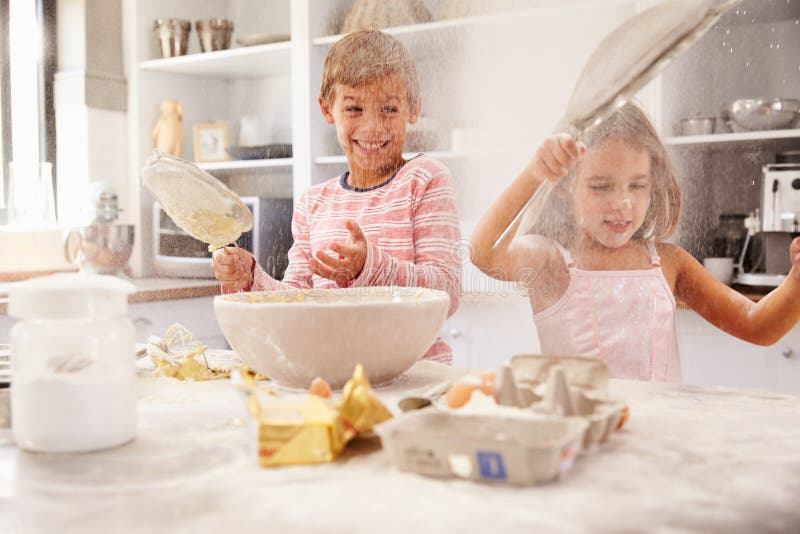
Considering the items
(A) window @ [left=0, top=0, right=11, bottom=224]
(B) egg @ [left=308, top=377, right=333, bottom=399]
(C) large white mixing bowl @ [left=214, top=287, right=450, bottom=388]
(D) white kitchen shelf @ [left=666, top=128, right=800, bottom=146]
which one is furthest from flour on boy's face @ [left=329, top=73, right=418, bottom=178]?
(A) window @ [left=0, top=0, right=11, bottom=224]

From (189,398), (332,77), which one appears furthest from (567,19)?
(189,398)

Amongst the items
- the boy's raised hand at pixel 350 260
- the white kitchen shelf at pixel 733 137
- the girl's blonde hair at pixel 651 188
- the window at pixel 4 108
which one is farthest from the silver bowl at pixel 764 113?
the window at pixel 4 108

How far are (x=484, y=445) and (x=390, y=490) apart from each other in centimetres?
5

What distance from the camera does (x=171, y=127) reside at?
1960 millimetres

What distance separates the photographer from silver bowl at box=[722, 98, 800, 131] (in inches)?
44.6

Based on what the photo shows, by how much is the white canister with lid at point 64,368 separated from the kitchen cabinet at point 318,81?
2.77 ft

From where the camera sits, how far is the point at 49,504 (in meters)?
0.34

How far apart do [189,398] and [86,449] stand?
135mm

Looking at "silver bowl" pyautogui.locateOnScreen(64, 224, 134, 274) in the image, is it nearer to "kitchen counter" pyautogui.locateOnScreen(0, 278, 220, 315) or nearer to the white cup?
"kitchen counter" pyautogui.locateOnScreen(0, 278, 220, 315)

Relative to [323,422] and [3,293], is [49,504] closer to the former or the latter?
[323,422]

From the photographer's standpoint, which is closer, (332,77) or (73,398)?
(73,398)

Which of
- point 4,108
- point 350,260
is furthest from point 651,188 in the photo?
point 4,108

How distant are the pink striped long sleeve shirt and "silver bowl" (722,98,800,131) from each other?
0.46 m

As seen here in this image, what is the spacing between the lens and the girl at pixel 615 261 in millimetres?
1091
